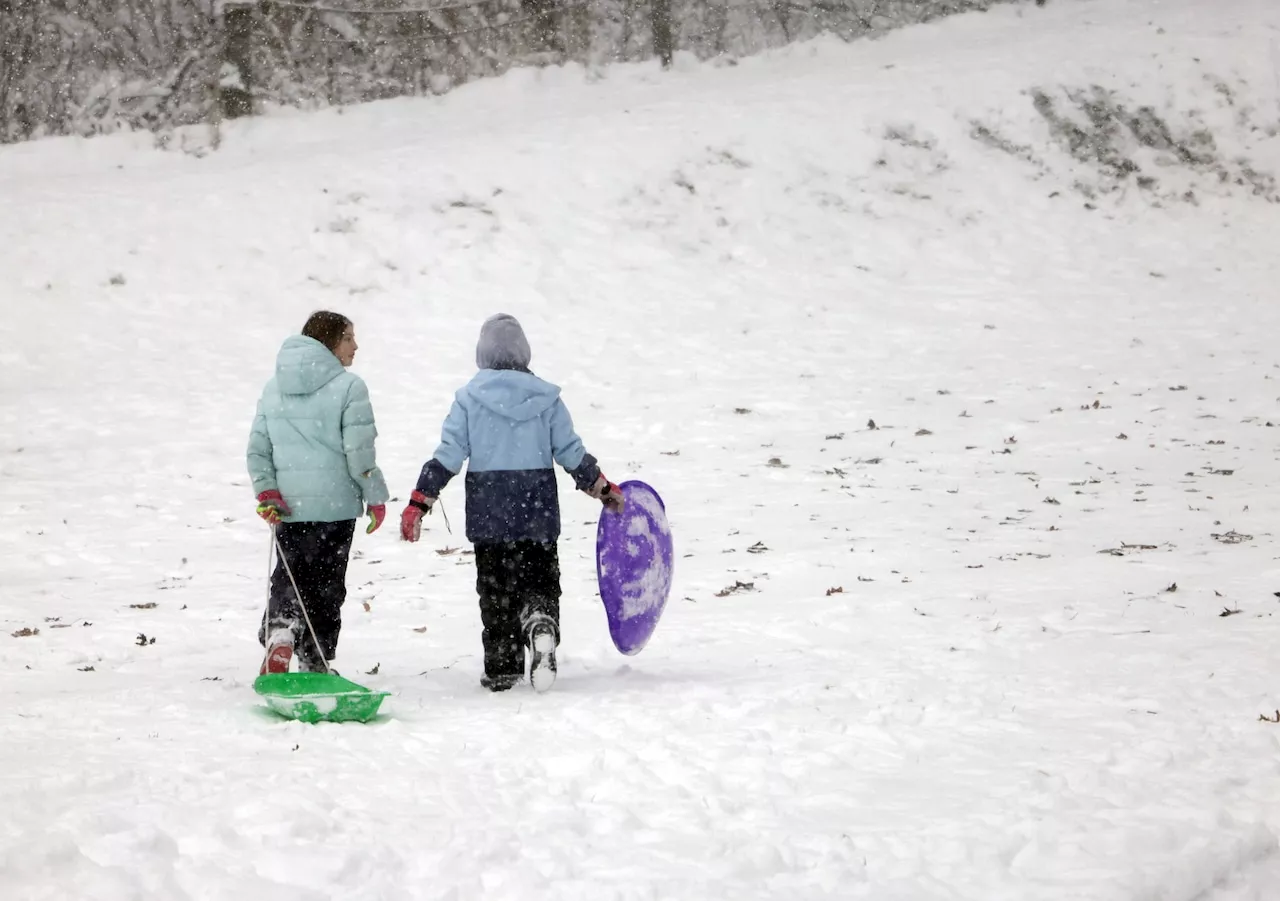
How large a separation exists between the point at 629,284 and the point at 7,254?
741 centimetres

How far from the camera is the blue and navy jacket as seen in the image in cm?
536

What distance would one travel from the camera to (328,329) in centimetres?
543

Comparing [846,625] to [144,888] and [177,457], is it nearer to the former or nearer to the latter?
[144,888]

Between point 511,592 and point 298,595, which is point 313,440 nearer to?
point 298,595

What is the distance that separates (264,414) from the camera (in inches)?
214

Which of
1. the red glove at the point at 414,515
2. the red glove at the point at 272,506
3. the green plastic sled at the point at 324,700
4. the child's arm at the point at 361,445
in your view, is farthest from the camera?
the child's arm at the point at 361,445

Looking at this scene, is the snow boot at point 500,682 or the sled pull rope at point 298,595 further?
the snow boot at point 500,682

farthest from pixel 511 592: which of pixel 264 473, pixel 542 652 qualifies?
pixel 264 473

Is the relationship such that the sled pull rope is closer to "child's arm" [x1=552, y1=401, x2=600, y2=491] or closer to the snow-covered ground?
the snow-covered ground

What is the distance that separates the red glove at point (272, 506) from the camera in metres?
5.20

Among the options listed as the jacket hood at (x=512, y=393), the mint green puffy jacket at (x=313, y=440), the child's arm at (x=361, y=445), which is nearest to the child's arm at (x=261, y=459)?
the mint green puffy jacket at (x=313, y=440)

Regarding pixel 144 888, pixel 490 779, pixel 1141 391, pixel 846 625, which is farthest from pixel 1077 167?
pixel 144 888

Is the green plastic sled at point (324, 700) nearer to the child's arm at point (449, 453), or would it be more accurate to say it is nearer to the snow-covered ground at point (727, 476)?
the snow-covered ground at point (727, 476)

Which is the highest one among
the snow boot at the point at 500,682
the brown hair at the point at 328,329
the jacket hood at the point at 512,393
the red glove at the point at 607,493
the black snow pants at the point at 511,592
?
the brown hair at the point at 328,329
